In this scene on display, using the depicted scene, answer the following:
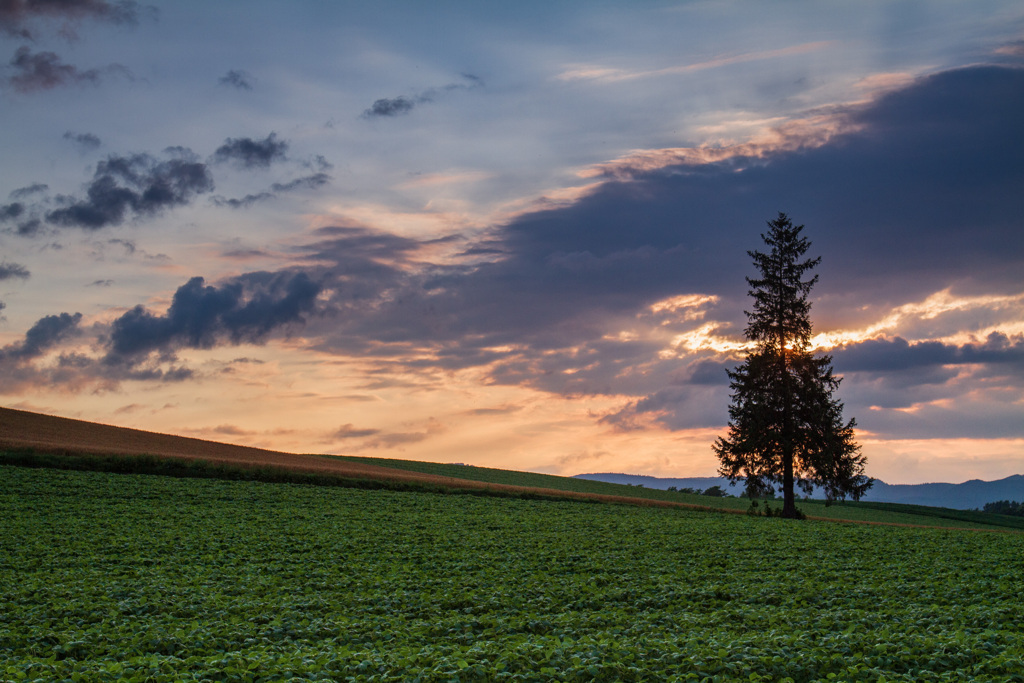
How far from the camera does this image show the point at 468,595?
73.3 ft

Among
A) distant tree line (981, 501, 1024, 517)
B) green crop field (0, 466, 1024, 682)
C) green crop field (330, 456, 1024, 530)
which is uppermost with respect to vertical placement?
green crop field (0, 466, 1024, 682)

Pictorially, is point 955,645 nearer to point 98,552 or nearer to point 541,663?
point 541,663

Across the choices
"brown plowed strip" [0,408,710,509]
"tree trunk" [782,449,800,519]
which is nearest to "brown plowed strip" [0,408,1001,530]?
"brown plowed strip" [0,408,710,509]

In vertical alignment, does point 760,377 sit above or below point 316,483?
above

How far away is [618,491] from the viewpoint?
268 feet

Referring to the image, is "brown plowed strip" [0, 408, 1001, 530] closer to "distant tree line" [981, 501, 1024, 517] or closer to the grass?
the grass

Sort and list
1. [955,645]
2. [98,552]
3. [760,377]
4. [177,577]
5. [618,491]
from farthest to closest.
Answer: [618,491] < [760,377] < [98,552] < [177,577] < [955,645]

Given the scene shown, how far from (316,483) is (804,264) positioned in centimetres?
4149

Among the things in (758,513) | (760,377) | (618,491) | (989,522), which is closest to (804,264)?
(760,377)

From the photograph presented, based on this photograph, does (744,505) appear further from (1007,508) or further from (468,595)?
(1007,508)

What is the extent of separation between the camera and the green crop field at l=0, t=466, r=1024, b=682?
44.8 feet

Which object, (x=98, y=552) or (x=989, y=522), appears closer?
(x=98, y=552)

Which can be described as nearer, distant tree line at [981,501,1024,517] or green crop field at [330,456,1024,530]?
green crop field at [330,456,1024,530]

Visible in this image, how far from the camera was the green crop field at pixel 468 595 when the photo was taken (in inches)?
537
